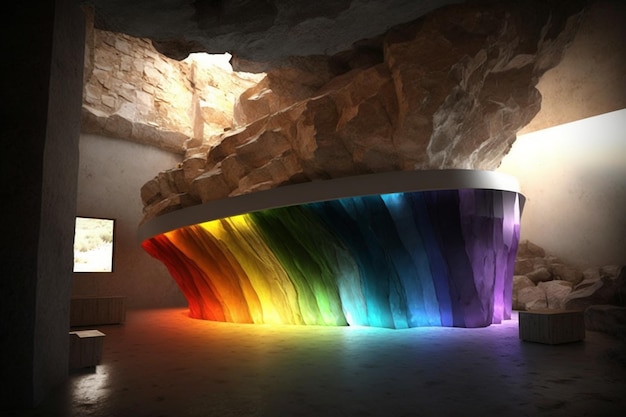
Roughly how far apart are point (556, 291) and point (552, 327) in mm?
3765

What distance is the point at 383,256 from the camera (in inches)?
244

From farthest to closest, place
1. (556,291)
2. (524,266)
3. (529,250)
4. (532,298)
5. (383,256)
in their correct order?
(529,250) → (524,266) → (532,298) → (556,291) → (383,256)

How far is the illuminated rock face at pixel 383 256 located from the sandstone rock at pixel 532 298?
1686 mm

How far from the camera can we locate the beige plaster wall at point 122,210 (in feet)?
37.4

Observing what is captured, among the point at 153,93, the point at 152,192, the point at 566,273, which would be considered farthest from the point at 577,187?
the point at 153,93

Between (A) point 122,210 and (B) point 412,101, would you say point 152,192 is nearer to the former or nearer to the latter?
(A) point 122,210

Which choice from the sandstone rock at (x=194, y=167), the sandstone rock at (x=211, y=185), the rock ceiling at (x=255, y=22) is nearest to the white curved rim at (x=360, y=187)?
the sandstone rock at (x=211, y=185)

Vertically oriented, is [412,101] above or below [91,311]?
above

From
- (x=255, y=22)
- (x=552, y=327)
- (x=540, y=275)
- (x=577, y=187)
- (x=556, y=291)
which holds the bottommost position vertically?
(x=552, y=327)

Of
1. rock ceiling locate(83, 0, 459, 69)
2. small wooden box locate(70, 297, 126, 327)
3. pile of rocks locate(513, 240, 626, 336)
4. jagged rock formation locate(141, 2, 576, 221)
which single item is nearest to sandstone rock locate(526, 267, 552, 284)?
pile of rocks locate(513, 240, 626, 336)

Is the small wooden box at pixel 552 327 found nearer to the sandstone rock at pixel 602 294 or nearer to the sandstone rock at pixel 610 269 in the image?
the sandstone rock at pixel 602 294

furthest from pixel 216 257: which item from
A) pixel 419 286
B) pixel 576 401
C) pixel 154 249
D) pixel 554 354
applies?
pixel 576 401

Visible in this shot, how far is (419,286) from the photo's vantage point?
6.26m

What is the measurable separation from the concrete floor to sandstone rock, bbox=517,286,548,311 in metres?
2.79
